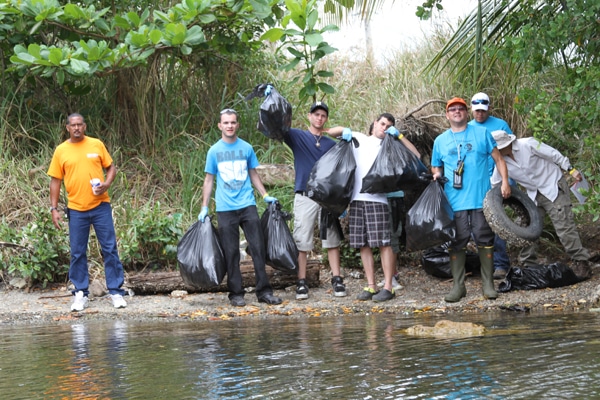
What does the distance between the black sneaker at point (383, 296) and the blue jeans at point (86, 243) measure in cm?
239

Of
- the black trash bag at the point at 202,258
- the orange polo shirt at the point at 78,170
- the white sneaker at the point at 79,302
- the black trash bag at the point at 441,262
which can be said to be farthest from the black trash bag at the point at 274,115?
the white sneaker at the point at 79,302

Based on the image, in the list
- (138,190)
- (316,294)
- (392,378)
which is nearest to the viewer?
(392,378)

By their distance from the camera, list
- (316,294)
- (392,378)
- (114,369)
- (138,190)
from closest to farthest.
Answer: (392,378)
(114,369)
(316,294)
(138,190)

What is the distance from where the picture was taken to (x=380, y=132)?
27.7 feet

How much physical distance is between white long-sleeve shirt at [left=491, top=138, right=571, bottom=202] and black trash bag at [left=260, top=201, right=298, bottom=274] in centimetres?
200

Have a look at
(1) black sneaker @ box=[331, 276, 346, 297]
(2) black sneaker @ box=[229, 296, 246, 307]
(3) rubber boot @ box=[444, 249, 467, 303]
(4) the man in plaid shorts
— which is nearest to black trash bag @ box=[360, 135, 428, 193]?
(4) the man in plaid shorts

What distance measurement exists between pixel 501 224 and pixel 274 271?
235 cm

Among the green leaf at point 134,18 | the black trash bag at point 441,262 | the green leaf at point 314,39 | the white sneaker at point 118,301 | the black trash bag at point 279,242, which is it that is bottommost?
the white sneaker at point 118,301

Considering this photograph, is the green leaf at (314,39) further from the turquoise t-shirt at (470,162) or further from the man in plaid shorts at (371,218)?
the turquoise t-shirt at (470,162)

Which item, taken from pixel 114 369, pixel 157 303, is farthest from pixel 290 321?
pixel 114 369

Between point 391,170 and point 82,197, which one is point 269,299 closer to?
point 391,170

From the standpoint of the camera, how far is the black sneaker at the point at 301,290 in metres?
8.52

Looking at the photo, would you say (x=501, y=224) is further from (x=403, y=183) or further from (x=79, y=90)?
(x=79, y=90)

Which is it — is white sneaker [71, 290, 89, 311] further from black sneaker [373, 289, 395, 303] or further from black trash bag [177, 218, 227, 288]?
black sneaker [373, 289, 395, 303]
